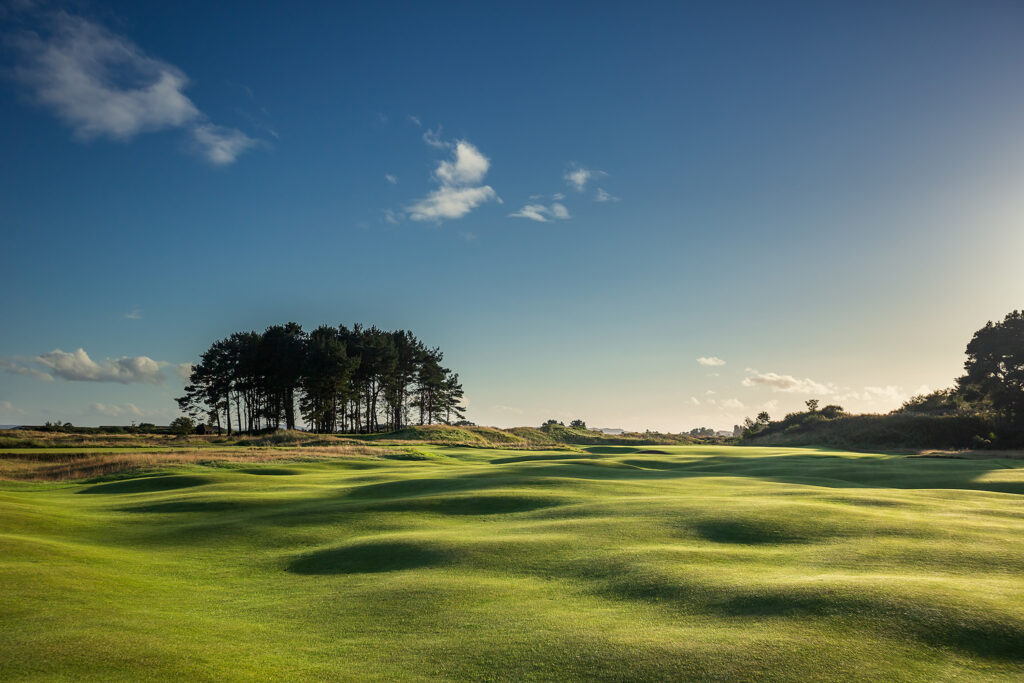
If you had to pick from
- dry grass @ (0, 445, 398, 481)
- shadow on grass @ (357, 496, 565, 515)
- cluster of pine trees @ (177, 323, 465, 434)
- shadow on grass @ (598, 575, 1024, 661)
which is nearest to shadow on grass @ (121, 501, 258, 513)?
shadow on grass @ (357, 496, 565, 515)

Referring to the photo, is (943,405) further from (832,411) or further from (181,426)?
(181,426)

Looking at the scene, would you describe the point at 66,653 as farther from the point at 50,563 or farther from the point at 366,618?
the point at 50,563

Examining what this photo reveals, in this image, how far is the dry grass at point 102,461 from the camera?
108 ft

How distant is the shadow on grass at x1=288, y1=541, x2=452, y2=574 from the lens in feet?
43.2

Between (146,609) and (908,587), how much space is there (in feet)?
43.3

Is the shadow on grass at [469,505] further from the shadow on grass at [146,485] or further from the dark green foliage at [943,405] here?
the dark green foliage at [943,405]

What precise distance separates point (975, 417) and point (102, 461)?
79.9m

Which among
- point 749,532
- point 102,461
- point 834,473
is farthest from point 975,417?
point 102,461

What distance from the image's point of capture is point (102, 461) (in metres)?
35.7

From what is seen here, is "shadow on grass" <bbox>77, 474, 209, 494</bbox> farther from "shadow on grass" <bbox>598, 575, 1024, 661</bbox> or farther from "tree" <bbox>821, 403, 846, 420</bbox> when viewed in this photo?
"tree" <bbox>821, 403, 846, 420</bbox>

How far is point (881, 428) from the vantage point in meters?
64.5

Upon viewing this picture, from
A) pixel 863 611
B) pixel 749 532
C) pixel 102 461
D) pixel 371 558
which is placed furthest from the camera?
pixel 102 461

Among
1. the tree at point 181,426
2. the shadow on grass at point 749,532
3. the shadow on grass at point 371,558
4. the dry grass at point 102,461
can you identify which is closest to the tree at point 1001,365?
the shadow on grass at point 749,532

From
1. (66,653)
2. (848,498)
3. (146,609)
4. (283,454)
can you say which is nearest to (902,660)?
(66,653)
